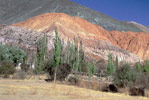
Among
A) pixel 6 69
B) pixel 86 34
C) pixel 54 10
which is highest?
pixel 54 10

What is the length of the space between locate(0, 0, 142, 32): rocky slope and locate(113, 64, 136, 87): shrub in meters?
105

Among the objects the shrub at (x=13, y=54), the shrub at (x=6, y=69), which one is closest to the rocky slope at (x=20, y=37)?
the shrub at (x=13, y=54)

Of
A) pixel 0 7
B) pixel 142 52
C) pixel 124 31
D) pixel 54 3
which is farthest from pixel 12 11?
pixel 142 52

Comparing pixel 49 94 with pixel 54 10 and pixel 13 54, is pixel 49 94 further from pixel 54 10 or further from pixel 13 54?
pixel 54 10

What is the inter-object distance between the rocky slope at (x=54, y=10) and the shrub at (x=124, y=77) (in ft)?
344

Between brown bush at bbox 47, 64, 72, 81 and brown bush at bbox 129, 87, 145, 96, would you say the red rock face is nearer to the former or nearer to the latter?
brown bush at bbox 47, 64, 72, 81

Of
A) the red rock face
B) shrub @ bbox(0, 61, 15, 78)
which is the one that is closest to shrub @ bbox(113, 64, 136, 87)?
shrub @ bbox(0, 61, 15, 78)

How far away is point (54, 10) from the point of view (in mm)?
135250

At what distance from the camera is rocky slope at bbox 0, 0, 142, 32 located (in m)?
131

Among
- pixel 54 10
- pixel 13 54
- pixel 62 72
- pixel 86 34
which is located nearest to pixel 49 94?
pixel 62 72

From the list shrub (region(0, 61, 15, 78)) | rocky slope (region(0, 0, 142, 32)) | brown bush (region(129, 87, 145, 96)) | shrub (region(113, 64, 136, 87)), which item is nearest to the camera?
brown bush (region(129, 87, 145, 96))

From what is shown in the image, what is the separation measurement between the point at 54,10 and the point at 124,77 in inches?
4574

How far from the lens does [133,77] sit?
23.0 meters

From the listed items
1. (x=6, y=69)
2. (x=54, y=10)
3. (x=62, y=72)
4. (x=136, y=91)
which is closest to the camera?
(x=136, y=91)
